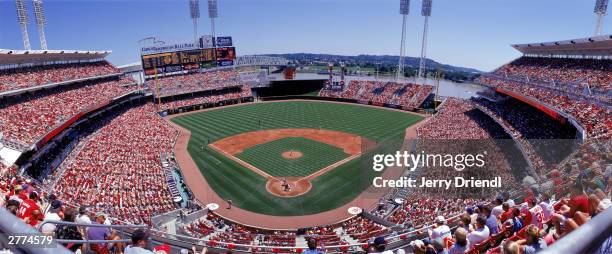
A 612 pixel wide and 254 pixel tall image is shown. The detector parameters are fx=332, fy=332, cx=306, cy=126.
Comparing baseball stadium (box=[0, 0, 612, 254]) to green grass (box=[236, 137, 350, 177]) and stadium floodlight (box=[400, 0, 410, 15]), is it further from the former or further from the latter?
stadium floodlight (box=[400, 0, 410, 15])

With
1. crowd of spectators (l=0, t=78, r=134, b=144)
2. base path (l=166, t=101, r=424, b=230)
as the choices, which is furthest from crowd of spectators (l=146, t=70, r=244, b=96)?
base path (l=166, t=101, r=424, b=230)

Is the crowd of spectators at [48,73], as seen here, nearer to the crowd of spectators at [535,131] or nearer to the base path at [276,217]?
the base path at [276,217]

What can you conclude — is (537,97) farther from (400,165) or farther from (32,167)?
(32,167)

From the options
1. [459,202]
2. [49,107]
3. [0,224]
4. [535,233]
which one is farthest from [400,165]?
[49,107]

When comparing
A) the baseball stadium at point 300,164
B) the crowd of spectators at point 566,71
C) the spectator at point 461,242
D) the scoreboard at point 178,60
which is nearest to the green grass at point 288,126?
the baseball stadium at point 300,164

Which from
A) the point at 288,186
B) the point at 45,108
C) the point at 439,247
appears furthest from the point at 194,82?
the point at 439,247

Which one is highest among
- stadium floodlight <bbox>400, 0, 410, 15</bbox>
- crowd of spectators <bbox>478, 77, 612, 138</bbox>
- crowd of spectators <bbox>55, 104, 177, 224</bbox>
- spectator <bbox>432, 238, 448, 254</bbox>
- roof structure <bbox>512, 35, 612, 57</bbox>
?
stadium floodlight <bbox>400, 0, 410, 15</bbox>

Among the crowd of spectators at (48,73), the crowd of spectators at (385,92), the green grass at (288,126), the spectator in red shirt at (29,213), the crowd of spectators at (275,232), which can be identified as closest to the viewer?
the spectator in red shirt at (29,213)
